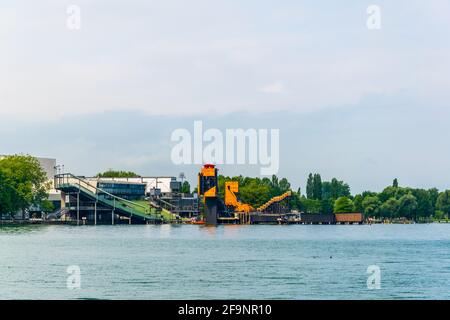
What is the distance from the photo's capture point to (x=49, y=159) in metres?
170

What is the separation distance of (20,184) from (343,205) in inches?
2906

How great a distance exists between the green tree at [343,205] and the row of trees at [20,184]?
6615cm

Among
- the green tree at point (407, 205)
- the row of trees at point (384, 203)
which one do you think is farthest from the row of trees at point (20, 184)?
the green tree at point (407, 205)

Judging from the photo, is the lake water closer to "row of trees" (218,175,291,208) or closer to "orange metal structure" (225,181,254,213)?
"orange metal structure" (225,181,254,213)

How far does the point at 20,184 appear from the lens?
13775cm

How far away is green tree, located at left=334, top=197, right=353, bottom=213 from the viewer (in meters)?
185

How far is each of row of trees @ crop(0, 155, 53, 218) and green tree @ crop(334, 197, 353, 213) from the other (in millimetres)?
66151

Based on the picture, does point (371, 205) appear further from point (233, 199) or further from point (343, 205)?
point (233, 199)

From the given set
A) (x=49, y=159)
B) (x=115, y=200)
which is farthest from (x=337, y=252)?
(x=49, y=159)

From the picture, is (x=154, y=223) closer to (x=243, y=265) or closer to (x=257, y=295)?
(x=243, y=265)

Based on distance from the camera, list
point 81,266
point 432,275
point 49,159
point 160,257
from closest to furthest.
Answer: point 432,275 → point 81,266 → point 160,257 → point 49,159

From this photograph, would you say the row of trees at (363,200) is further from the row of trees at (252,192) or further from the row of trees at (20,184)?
the row of trees at (20,184)

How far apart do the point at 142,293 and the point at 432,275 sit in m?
16.6

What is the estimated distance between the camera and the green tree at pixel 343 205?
185 meters
